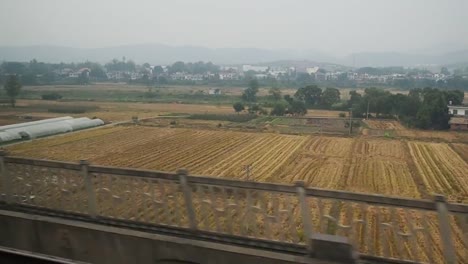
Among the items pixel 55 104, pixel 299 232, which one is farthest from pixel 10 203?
pixel 55 104

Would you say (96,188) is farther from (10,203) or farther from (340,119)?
(340,119)

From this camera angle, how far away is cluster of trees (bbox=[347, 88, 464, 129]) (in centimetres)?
1672

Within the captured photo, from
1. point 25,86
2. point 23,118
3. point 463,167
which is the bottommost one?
point 463,167

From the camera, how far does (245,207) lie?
247 cm

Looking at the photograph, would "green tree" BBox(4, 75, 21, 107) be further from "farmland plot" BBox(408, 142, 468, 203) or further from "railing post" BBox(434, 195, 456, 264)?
"railing post" BBox(434, 195, 456, 264)

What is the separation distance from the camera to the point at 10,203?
3.17 m

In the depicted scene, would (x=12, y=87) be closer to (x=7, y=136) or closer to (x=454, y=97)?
(x=7, y=136)

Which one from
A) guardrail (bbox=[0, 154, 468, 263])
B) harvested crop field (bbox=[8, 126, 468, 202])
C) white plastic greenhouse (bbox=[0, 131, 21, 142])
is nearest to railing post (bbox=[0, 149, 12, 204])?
guardrail (bbox=[0, 154, 468, 263])

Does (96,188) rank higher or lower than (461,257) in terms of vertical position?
higher

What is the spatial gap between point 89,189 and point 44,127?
33.0 ft

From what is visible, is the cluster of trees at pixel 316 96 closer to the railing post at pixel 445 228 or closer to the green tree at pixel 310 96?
the green tree at pixel 310 96

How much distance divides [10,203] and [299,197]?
2.53 metres

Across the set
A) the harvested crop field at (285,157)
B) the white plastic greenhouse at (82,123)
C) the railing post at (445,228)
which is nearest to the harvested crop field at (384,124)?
the harvested crop field at (285,157)

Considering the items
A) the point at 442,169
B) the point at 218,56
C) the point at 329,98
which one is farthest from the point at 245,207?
the point at 218,56
